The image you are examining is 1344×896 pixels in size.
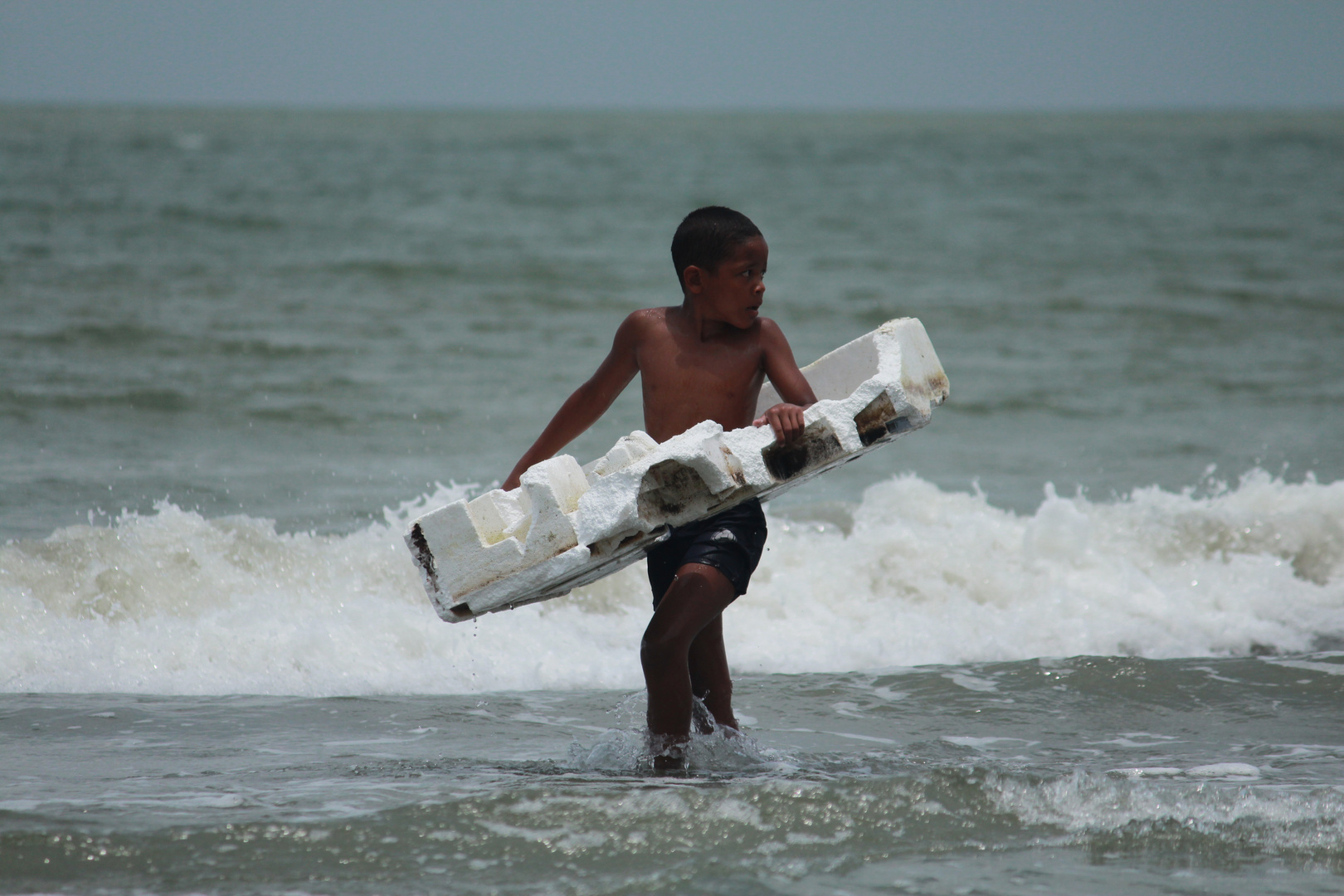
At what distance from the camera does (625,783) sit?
141 inches

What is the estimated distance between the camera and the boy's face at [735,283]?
3340mm

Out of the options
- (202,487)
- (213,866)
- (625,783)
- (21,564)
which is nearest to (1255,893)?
(625,783)

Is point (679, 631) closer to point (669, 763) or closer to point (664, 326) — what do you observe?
point (669, 763)

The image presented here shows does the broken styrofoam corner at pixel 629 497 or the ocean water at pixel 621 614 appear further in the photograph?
the ocean water at pixel 621 614

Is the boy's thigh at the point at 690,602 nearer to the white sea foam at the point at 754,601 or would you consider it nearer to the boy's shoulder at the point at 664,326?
the boy's shoulder at the point at 664,326

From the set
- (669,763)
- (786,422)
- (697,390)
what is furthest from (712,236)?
(669,763)

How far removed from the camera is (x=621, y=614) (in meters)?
5.85

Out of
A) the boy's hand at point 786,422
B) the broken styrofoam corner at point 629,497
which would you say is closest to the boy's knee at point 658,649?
the broken styrofoam corner at point 629,497

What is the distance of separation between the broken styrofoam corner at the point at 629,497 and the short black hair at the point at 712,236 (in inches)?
17.8

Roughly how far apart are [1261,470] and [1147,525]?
1300 millimetres

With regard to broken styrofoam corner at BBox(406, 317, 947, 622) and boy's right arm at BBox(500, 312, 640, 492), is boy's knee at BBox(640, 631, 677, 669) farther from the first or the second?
boy's right arm at BBox(500, 312, 640, 492)

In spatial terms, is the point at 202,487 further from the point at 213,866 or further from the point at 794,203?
the point at 794,203

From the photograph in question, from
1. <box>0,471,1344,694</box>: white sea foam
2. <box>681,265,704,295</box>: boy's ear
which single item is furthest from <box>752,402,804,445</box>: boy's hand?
<box>0,471,1344,694</box>: white sea foam

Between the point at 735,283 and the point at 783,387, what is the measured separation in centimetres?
29
